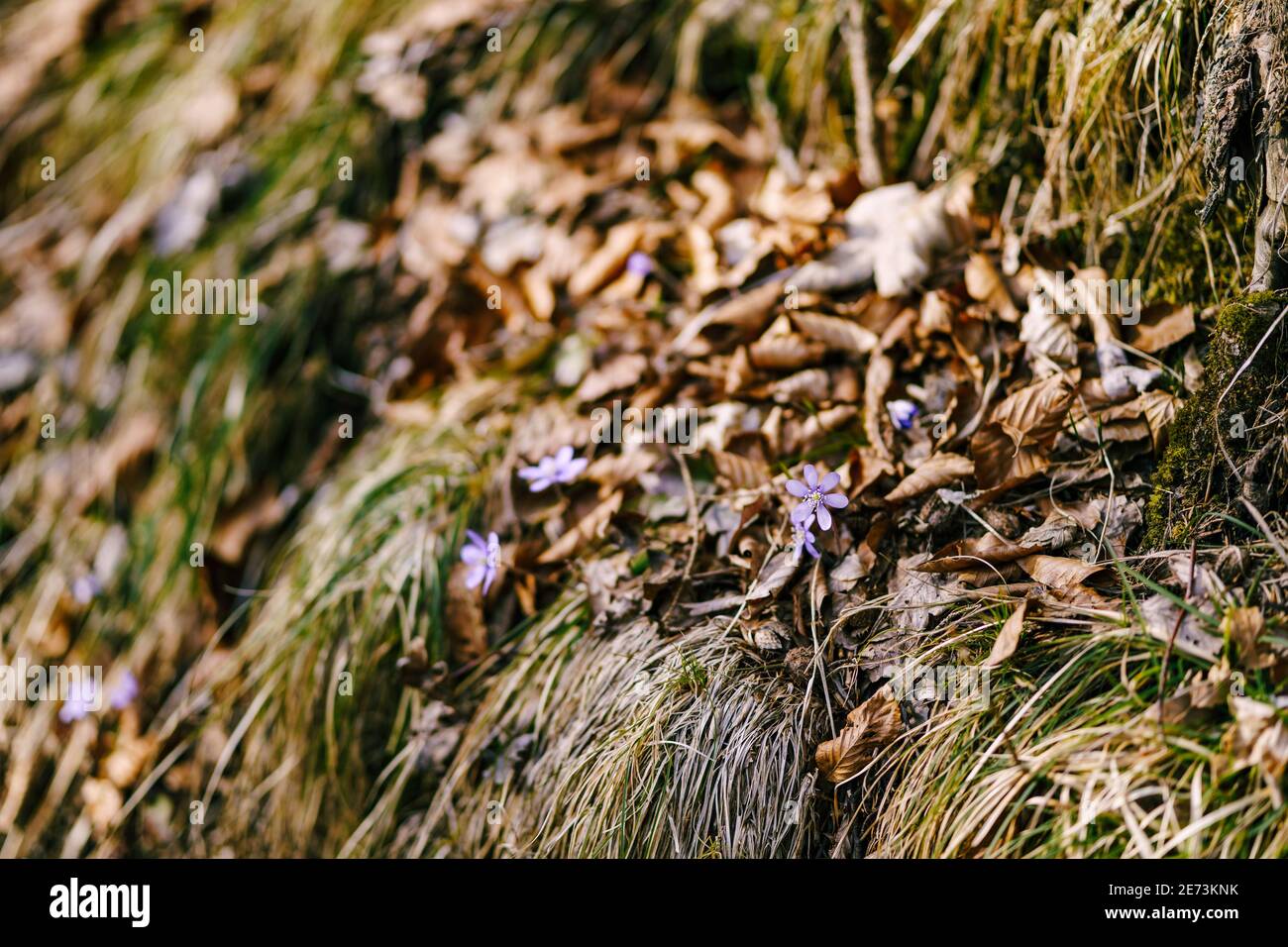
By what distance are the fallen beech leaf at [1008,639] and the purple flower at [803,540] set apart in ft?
1.01

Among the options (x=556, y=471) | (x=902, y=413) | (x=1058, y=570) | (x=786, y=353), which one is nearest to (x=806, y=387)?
(x=786, y=353)

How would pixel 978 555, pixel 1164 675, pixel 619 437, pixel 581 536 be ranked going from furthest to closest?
1. pixel 619 437
2. pixel 581 536
3. pixel 978 555
4. pixel 1164 675

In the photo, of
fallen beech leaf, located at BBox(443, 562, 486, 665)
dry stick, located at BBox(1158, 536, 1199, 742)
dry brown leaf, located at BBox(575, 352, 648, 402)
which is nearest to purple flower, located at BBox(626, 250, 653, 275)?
dry brown leaf, located at BBox(575, 352, 648, 402)

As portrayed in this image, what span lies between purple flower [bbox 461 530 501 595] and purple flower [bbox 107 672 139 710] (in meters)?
1.08

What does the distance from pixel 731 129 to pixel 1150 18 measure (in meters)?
1.08

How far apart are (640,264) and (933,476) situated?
952 mm

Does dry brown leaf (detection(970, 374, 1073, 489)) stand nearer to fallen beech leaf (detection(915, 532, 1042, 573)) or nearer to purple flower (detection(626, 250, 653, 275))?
fallen beech leaf (detection(915, 532, 1042, 573))

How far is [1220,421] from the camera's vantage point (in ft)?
4.41

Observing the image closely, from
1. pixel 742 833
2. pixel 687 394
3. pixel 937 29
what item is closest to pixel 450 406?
pixel 687 394

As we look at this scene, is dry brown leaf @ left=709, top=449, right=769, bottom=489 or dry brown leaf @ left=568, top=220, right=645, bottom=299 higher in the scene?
dry brown leaf @ left=568, top=220, right=645, bottom=299

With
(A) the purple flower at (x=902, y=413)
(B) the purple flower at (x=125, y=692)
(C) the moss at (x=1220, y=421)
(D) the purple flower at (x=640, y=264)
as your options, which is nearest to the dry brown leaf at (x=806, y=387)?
(A) the purple flower at (x=902, y=413)

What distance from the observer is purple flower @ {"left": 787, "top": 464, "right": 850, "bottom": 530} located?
1463mm

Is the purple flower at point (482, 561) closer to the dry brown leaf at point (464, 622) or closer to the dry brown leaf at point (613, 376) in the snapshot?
the dry brown leaf at point (464, 622)

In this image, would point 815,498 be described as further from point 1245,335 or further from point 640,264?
point 640,264
